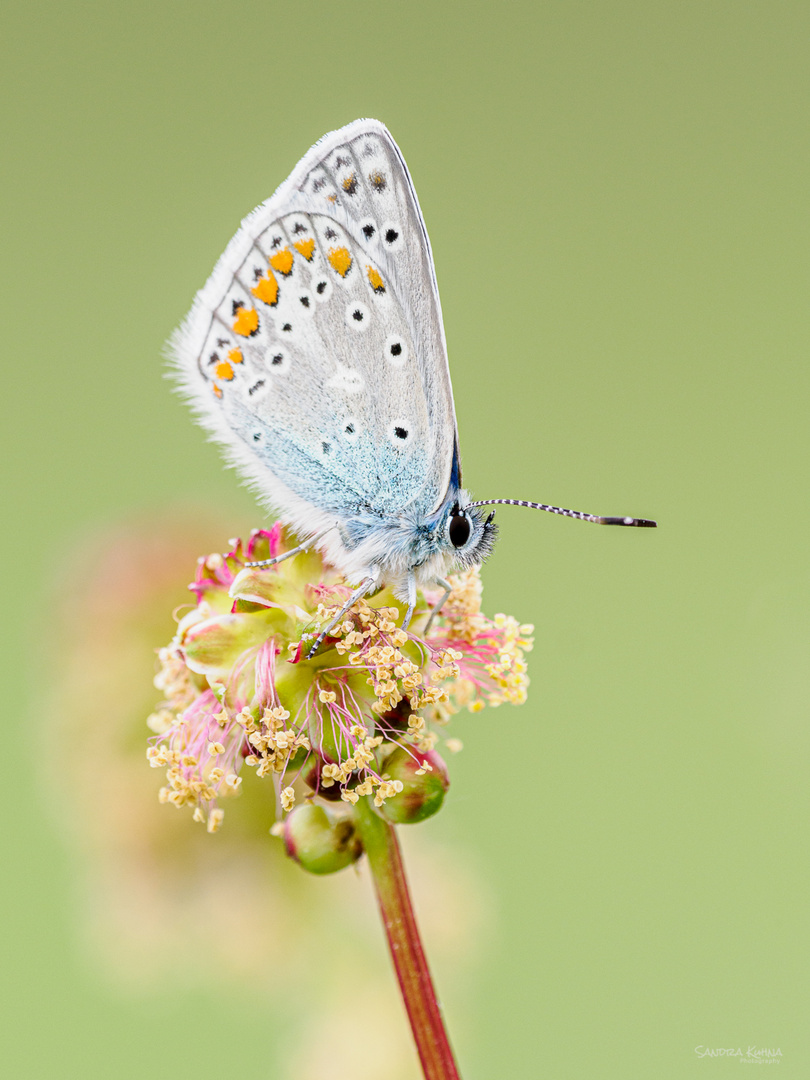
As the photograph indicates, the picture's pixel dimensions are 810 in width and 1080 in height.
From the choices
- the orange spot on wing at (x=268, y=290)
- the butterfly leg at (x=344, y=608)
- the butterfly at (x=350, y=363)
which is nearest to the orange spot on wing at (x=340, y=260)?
the butterfly at (x=350, y=363)

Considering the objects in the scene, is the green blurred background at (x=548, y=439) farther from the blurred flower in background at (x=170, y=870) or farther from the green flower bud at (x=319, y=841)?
the green flower bud at (x=319, y=841)

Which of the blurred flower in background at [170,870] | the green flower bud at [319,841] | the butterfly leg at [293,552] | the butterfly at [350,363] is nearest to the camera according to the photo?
the green flower bud at [319,841]

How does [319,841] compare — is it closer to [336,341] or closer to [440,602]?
[440,602]

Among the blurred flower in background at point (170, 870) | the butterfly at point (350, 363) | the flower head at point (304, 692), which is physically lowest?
the blurred flower in background at point (170, 870)

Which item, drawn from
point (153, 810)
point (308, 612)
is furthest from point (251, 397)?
point (153, 810)

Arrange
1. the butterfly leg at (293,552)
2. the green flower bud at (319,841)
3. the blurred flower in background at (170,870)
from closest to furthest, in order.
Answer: the green flower bud at (319,841) < the butterfly leg at (293,552) < the blurred flower in background at (170,870)
